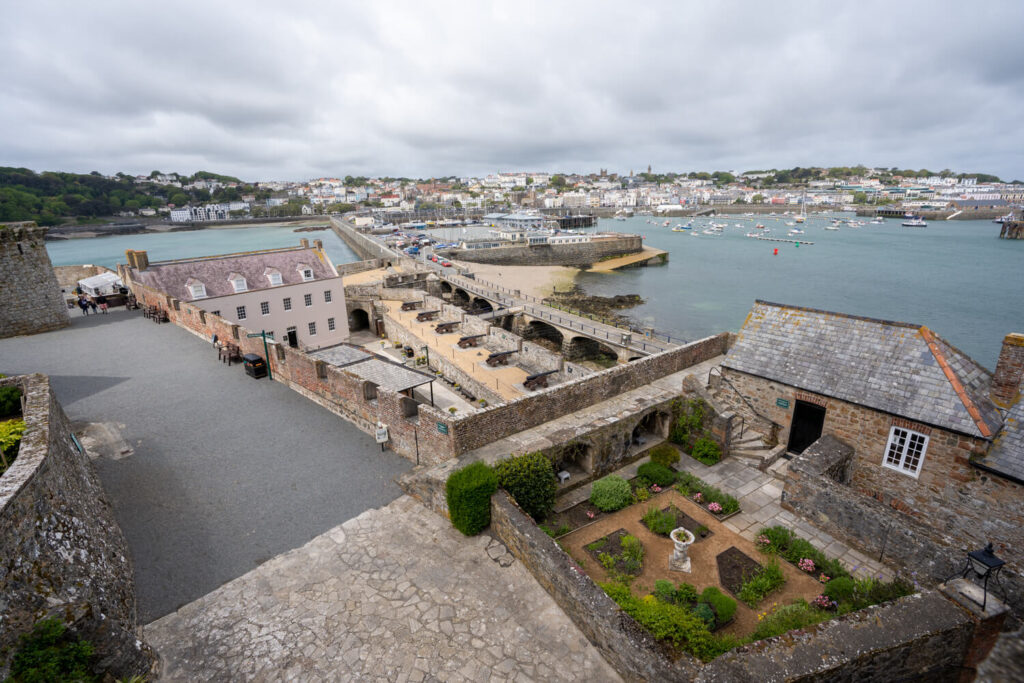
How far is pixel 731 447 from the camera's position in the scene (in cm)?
1446

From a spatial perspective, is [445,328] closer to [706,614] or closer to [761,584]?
[761,584]

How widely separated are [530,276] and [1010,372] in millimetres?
66723

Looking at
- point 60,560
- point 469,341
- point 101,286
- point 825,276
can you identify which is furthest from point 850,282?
point 101,286

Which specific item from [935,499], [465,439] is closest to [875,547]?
[935,499]

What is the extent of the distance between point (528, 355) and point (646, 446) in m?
13.3

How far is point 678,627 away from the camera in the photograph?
7488 millimetres

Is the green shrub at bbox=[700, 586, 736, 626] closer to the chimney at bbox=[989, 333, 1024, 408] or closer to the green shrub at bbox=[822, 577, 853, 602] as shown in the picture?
the green shrub at bbox=[822, 577, 853, 602]

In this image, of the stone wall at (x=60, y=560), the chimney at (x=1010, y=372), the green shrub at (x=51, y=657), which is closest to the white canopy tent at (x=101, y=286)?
the stone wall at (x=60, y=560)

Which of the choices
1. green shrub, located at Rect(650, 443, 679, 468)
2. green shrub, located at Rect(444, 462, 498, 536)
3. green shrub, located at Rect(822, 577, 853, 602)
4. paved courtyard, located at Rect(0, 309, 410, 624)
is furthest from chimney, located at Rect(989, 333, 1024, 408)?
paved courtyard, located at Rect(0, 309, 410, 624)

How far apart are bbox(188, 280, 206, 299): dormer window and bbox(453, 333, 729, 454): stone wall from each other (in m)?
23.2

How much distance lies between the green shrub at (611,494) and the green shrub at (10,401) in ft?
42.7

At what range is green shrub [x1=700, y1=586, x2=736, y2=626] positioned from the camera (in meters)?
8.53

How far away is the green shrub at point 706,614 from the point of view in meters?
8.38

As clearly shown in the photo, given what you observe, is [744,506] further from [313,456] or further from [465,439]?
[313,456]
